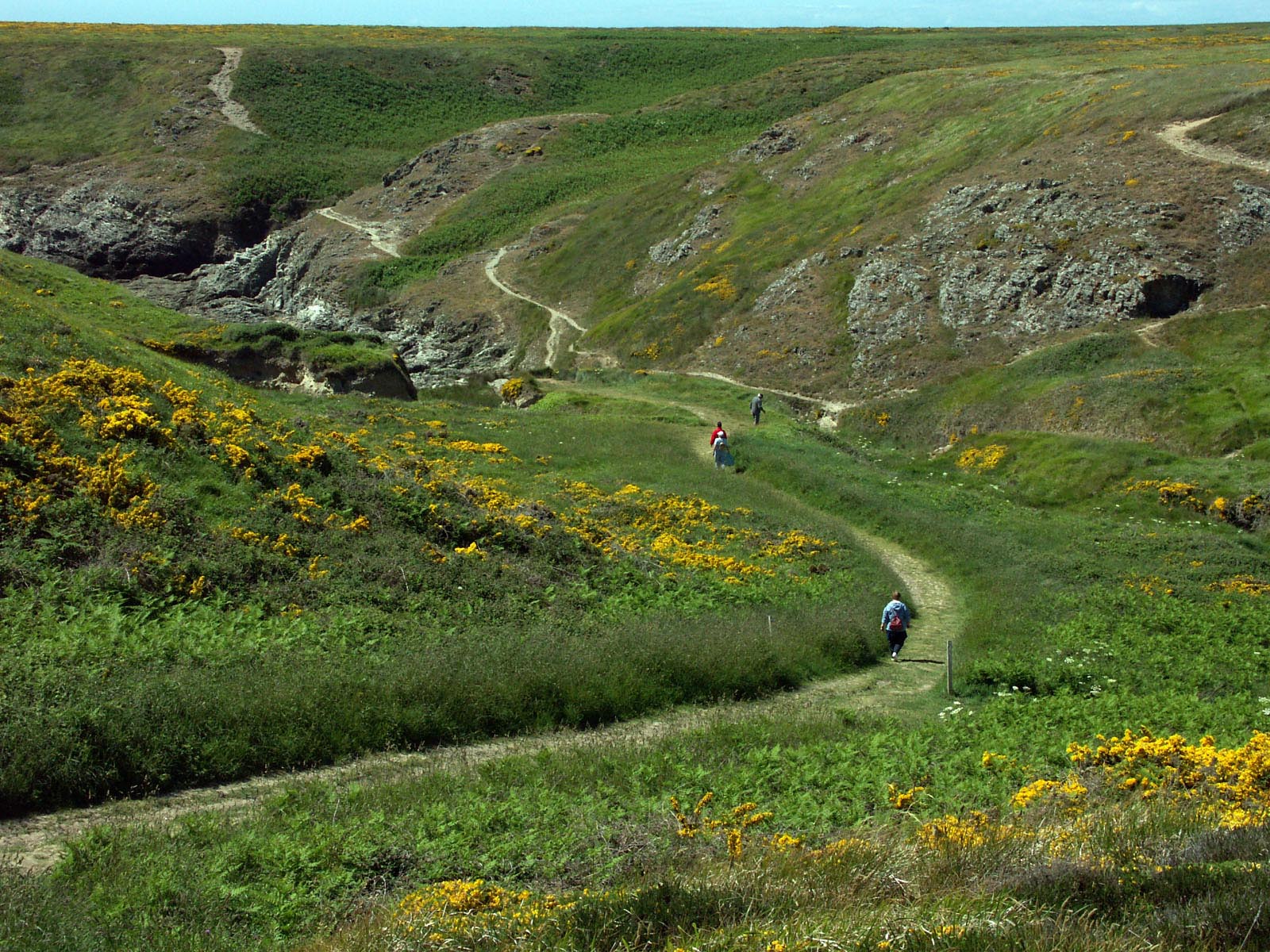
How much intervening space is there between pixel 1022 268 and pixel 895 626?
35.7 m

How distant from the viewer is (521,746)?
13.3 meters

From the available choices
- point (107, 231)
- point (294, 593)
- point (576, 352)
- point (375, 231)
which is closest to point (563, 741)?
point (294, 593)

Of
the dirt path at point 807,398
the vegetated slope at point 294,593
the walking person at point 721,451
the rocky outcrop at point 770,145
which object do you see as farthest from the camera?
the rocky outcrop at point 770,145

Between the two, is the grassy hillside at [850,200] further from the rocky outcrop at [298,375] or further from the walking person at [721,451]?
the rocky outcrop at [298,375]

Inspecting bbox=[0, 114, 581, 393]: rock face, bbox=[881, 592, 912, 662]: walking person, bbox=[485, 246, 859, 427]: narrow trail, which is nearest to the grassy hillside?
bbox=[485, 246, 859, 427]: narrow trail

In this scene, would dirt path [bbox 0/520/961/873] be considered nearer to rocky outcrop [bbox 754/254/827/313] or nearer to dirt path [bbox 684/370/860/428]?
dirt path [bbox 684/370/860/428]

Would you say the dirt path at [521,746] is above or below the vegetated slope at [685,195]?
below

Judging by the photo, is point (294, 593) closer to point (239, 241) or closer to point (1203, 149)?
point (1203, 149)

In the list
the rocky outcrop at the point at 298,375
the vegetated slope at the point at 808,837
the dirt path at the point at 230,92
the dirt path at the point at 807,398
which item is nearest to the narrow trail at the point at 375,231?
the dirt path at the point at 230,92

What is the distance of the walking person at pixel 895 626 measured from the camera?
20047 millimetres

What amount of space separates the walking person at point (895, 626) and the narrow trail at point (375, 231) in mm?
78205

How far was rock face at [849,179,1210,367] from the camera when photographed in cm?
4597

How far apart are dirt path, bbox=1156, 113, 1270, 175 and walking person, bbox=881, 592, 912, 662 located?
131ft

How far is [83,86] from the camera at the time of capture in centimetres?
12425
